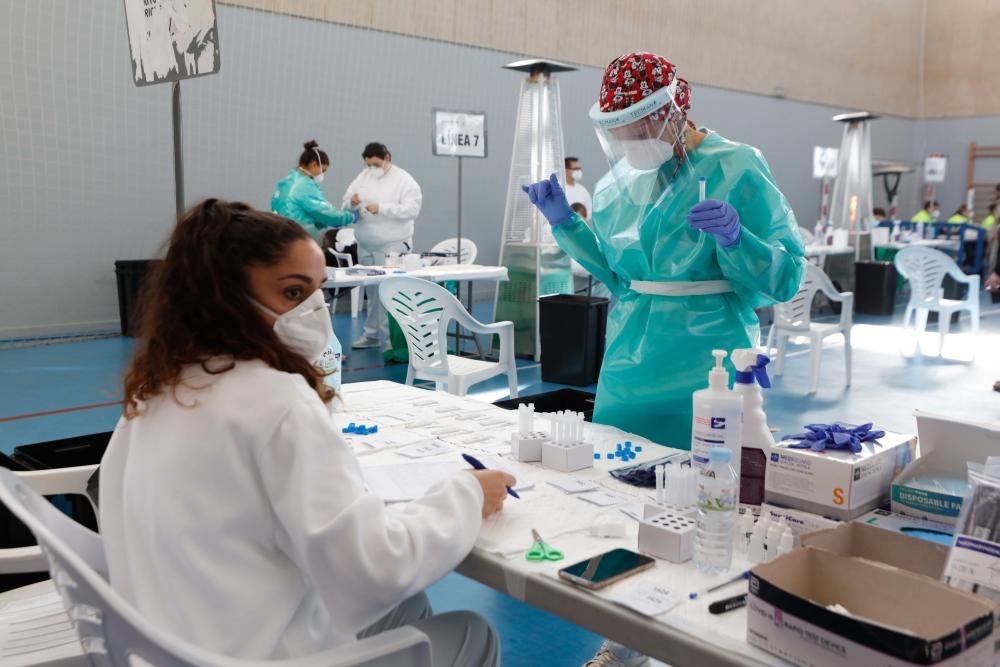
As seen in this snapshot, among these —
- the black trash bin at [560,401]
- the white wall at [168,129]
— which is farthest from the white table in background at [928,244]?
the black trash bin at [560,401]

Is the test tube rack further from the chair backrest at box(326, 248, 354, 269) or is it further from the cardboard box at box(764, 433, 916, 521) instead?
the chair backrest at box(326, 248, 354, 269)

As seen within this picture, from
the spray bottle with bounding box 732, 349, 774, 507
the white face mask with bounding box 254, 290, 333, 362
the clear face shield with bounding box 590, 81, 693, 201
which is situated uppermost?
the clear face shield with bounding box 590, 81, 693, 201

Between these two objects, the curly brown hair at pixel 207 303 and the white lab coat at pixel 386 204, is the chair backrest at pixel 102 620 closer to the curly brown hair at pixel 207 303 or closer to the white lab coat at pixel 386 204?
the curly brown hair at pixel 207 303

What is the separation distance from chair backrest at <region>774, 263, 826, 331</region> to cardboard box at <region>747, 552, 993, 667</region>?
201 inches

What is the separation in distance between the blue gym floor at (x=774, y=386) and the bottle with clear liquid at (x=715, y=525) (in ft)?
4.92

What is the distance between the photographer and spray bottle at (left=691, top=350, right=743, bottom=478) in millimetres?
1475

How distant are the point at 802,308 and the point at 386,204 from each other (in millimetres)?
3367

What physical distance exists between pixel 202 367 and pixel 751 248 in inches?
53.3

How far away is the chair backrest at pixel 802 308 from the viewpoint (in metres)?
6.03

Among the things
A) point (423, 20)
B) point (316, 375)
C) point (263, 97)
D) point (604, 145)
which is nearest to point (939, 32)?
point (423, 20)

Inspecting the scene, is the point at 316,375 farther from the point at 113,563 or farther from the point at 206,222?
the point at 113,563

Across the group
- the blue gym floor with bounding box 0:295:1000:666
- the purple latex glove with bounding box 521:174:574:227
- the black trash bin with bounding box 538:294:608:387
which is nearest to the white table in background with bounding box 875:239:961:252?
the blue gym floor with bounding box 0:295:1000:666

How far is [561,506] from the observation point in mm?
1583

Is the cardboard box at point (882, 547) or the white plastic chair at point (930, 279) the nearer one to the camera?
the cardboard box at point (882, 547)
